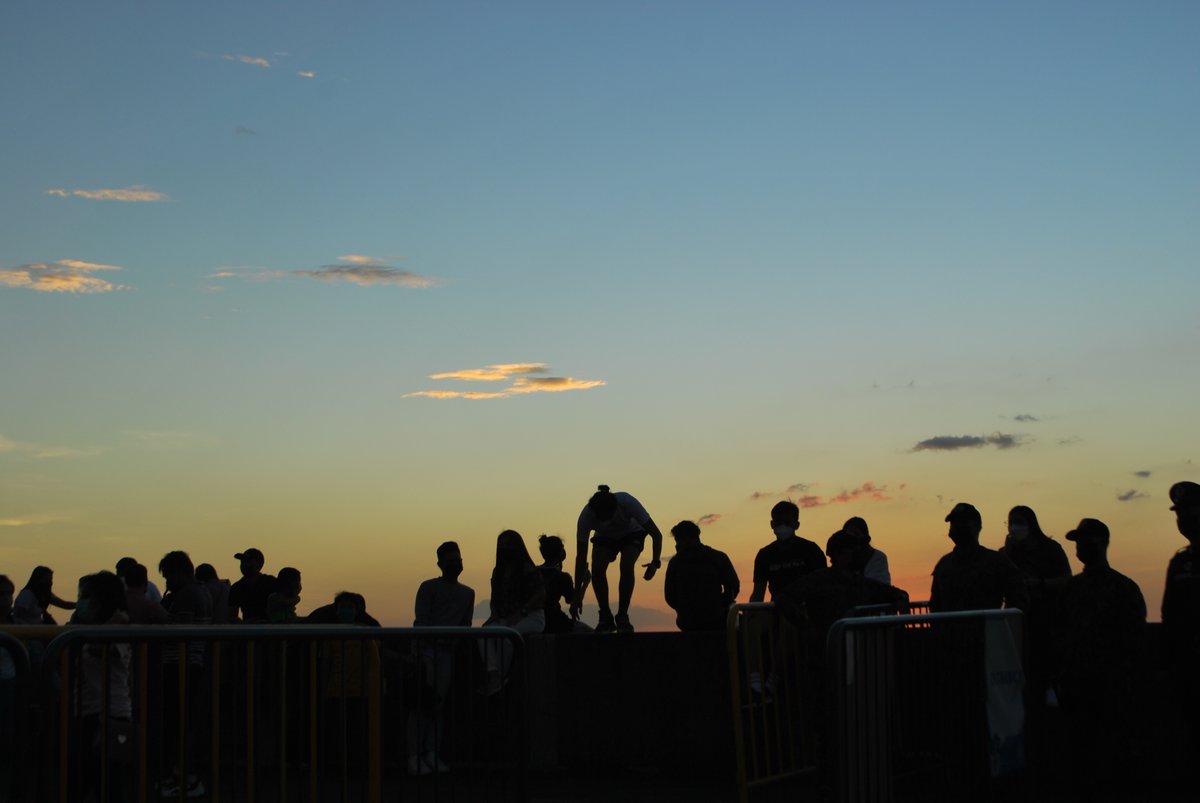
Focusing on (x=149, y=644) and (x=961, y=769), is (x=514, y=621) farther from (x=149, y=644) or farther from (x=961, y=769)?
(x=149, y=644)

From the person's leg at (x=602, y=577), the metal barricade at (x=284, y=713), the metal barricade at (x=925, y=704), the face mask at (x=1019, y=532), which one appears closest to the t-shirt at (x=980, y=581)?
the metal barricade at (x=925, y=704)

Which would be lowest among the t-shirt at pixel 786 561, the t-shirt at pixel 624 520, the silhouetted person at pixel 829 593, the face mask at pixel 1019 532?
the silhouetted person at pixel 829 593

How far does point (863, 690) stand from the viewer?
8.52 meters

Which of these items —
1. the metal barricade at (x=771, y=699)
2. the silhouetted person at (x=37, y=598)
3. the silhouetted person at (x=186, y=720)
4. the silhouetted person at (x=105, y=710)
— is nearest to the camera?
the silhouetted person at (x=105, y=710)

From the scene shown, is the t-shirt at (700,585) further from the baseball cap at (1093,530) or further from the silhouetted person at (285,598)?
the baseball cap at (1093,530)

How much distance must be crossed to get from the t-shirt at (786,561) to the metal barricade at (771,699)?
57.9 inches

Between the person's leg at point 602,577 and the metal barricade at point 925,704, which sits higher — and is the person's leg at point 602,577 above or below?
above

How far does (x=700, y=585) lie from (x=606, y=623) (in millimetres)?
1645

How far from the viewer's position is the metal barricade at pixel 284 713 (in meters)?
7.43

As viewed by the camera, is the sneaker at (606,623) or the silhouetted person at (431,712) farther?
the sneaker at (606,623)

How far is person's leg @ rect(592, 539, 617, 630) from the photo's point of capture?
16234 mm

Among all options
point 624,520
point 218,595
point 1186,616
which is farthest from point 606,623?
point 1186,616

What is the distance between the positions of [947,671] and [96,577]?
19.8 ft

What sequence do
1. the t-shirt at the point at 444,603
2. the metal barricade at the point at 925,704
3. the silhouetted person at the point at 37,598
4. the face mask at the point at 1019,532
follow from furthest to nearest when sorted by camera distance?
the silhouetted person at the point at 37,598, the t-shirt at the point at 444,603, the face mask at the point at 1019,532, the metal barricade at the point at 925,704
